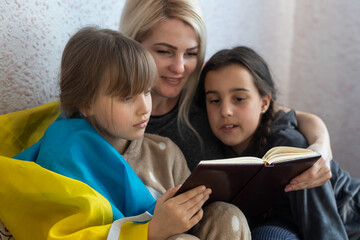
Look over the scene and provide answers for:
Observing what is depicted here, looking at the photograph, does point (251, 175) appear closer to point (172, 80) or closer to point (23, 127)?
point (172, 80)

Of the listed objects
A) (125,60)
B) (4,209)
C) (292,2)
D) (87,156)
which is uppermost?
(292,2)

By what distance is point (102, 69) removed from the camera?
1033 millimetres

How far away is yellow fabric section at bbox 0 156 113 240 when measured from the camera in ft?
2.87

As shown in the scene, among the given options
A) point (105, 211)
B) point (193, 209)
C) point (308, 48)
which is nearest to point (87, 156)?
point (105, 211)

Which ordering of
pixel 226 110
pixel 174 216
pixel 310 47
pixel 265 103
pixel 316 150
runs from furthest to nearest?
pixel 310 47 < pixel 265 103 < pixel 226 110 < pixel 316 150 < pixel 174 216

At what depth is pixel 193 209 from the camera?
90 centimetres

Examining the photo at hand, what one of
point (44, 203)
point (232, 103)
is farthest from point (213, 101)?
point (44, 203)

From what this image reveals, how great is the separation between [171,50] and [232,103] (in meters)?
0.28

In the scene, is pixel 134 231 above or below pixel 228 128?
below

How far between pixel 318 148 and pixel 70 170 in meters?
0.73

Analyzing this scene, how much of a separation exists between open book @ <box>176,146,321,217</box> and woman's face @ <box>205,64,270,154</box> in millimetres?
284

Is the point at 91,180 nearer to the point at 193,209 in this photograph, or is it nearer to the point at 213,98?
the point at 193,209

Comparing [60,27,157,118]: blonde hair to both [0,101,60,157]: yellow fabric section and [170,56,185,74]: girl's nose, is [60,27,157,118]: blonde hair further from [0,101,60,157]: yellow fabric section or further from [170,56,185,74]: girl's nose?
[170,56,185,74]: girl's nose

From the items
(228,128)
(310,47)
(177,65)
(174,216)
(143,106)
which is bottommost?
(174,216)
